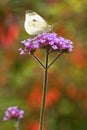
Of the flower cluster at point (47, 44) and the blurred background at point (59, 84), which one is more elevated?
the blurred background at point (59, 84)

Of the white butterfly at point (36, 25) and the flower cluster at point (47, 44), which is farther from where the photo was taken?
the white butterfly at point (36, 25)

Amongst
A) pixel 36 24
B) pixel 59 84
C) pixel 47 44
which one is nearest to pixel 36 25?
pixel 36 24

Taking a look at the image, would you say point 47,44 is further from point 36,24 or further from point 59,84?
point 59,84

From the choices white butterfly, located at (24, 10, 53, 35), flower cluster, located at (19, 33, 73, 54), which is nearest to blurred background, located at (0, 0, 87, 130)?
white butterfly, located at (24, 10, 53, 35)

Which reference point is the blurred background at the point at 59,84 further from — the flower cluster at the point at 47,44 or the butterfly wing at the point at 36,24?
the flower cluster at the point at 47,44

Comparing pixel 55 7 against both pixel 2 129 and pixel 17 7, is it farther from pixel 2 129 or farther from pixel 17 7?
pixel 2 129

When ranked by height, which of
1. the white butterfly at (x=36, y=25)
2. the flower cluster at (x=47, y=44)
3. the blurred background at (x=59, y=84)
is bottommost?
the flower cluster at (x=47, y=44)

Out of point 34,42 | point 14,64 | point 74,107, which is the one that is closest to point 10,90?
point 14,64

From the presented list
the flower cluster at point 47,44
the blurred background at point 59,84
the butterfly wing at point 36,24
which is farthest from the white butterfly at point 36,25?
the blurred background at point 59,84
